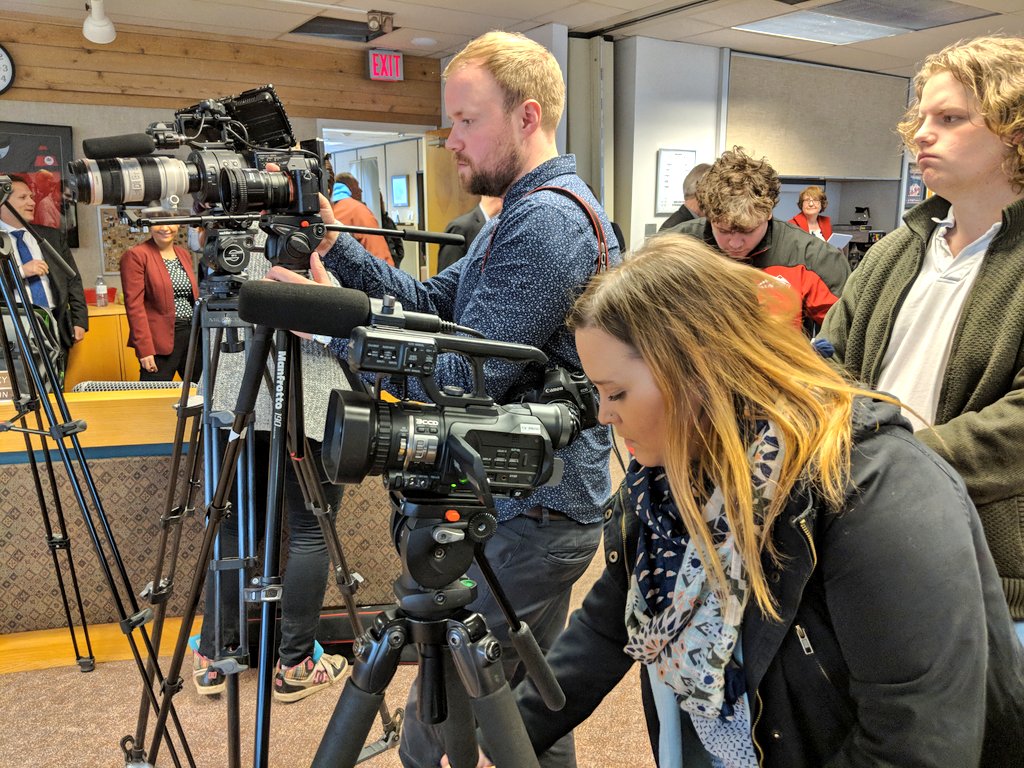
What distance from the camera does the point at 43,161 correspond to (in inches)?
213

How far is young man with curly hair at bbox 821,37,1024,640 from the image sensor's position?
1.25 m

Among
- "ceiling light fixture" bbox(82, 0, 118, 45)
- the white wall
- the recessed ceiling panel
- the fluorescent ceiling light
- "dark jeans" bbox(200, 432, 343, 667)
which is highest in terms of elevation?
the recessed ceiling panel

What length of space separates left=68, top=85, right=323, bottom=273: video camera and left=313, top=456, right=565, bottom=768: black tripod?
2.09ft

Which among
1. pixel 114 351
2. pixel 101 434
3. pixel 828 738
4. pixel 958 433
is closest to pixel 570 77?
pixel 114 351

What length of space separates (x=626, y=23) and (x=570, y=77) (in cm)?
52

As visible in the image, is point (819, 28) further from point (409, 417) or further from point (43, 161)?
point (409, 417)

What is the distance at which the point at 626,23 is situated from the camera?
18.8 ft

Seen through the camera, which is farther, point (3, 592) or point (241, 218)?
point (3, 592)

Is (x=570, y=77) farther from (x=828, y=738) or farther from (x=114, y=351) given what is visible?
(x=828, y=738)

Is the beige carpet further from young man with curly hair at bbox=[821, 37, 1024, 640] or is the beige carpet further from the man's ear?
the man's ear

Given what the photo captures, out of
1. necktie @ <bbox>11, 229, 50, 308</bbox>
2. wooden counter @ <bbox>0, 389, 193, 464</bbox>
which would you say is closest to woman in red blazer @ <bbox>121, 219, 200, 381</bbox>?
necktie @ <bbox>11, 229, 50, 308</bbox>

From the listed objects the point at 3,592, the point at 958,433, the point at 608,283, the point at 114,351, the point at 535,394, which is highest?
the point at 608,283

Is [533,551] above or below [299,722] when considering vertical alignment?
above

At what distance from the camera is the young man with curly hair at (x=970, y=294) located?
1.25 m
